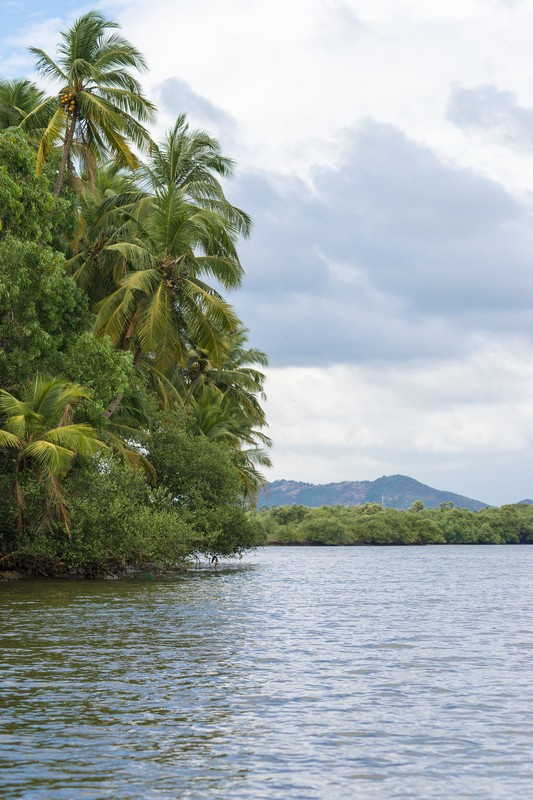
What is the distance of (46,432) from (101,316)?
7169 mm

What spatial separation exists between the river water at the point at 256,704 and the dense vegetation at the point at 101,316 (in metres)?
5.84

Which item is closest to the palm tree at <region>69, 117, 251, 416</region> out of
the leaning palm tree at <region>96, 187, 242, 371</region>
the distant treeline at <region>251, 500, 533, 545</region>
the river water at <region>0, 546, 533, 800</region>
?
the leaning palm tree at <region>96, 187, 242, 371</region>

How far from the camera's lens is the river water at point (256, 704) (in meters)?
7.75

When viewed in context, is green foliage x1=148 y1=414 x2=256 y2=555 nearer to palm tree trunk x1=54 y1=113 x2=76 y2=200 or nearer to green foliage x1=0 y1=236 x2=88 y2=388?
green foliage x1=0 y1=236 x2=88 y2=388

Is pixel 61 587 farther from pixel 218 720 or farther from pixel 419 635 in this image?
pixel 218 720

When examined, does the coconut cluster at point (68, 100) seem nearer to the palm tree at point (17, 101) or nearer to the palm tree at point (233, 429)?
the palm tree at point (17, 101)

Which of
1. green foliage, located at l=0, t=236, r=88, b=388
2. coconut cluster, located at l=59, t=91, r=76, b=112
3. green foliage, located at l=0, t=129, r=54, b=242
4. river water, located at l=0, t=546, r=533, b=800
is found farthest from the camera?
coconut cluster, located at l=59, t=91, r=76, b=112

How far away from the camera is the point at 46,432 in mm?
25078

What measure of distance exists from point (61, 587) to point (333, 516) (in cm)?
10561

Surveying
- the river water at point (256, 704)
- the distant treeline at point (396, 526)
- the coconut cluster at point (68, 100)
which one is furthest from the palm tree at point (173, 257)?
the distant treeline at point (396, 526)

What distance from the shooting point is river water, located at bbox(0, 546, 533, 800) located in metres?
7.75

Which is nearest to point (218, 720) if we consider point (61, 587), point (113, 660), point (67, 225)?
point (113, 660)

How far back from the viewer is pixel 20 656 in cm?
1404

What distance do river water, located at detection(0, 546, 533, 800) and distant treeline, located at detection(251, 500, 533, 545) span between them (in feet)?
334
